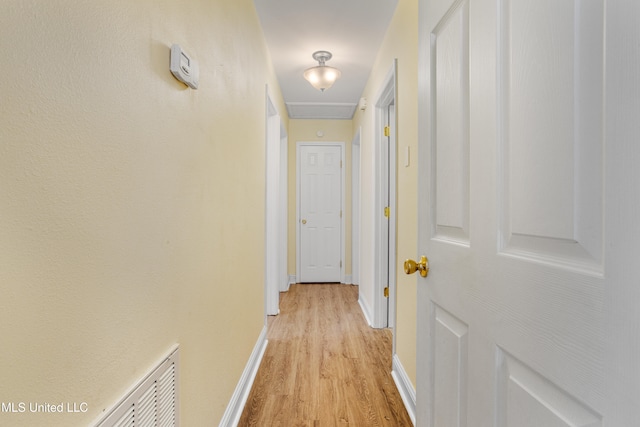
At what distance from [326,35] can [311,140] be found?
7.22ft

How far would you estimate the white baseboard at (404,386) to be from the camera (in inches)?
66.4

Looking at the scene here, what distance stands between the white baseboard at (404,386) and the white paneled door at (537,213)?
88 centimetres

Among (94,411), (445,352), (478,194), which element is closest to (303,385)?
(445,352)

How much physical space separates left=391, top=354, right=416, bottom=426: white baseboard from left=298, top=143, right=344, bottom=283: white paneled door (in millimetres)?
2579

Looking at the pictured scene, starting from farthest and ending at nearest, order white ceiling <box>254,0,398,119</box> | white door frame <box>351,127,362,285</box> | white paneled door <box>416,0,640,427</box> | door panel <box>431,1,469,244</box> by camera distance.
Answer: white door frame <box>351,127,362,285</box> → white ceiling <box>254,0,398,119</box> → door panel <box>431,1,469,244</box> → white paneled door <box>416,0,640,427</box>

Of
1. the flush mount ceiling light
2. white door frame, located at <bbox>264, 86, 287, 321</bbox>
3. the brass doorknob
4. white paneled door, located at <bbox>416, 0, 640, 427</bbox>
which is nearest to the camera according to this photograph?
white paneled door, located at <bbox>416, 0, 640, 427</bbox>

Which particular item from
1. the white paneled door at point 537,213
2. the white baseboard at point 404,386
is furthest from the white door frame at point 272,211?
the white paneled door at point 537,213

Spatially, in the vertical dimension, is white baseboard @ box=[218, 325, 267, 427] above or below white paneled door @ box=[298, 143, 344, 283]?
below

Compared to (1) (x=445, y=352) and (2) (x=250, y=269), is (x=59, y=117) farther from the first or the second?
(2) (x=250, y=269)

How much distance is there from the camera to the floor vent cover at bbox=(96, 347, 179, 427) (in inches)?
26.8

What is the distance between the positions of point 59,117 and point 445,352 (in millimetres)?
1018

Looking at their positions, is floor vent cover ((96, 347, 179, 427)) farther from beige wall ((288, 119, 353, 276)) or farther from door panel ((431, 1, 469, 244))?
beige wall ((288, 119, 353, 276))

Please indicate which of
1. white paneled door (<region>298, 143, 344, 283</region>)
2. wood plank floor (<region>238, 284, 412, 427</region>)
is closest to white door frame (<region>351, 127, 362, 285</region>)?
white paneled door (<region>298, 143, 344, 283</region>)

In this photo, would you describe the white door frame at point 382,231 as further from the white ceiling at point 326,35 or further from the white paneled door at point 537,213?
the white paneled door at point 537,213
